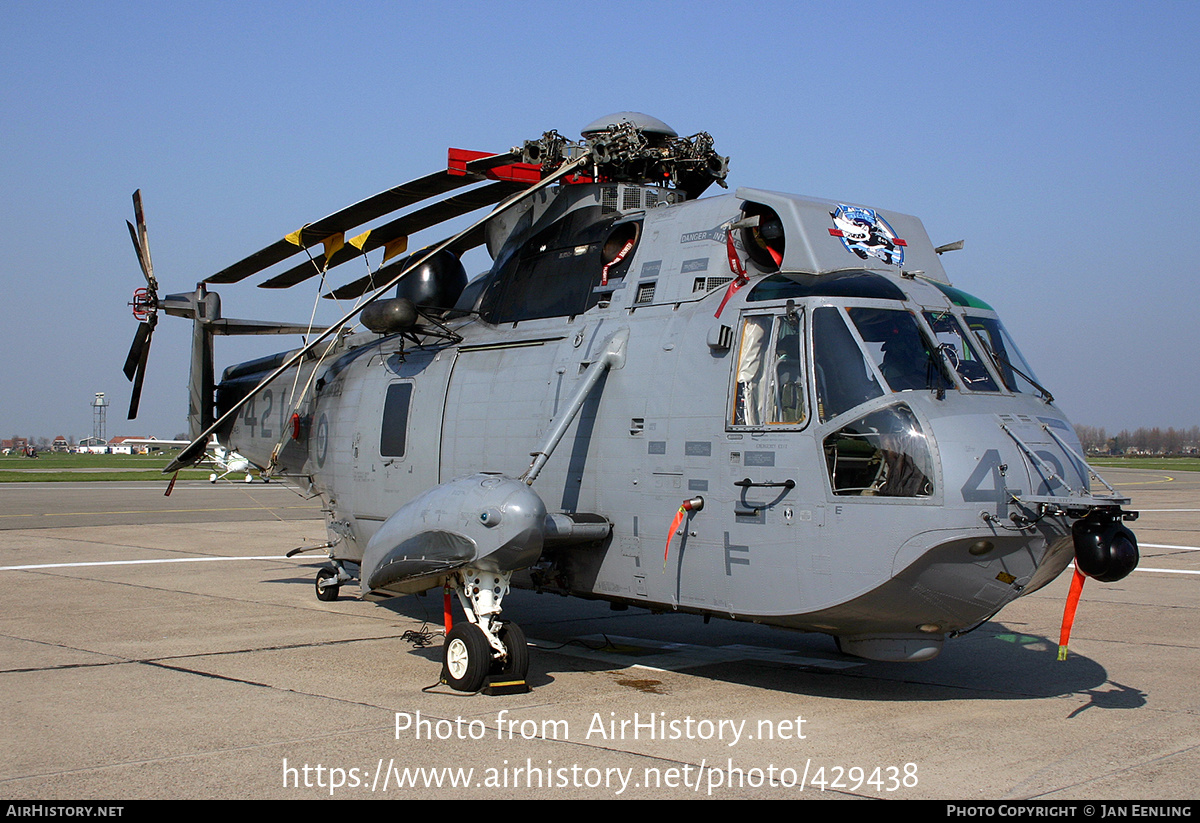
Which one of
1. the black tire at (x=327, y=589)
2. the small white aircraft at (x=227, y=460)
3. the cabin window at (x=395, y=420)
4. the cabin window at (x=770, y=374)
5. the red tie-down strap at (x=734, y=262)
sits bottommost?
the black tire at (x=327, y=589)

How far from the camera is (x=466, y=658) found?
8.24 metres

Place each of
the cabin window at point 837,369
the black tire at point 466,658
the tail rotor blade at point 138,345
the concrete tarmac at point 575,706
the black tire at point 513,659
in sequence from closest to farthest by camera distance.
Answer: the concrete tarmac at point 575,706 < the cabin window at point 837,369 < the black tire at point 466,658 < the black tire at point 513,659 < the tail rotor blade at point 138,345

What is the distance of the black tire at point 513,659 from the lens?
8234mm

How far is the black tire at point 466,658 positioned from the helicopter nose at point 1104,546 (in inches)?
171

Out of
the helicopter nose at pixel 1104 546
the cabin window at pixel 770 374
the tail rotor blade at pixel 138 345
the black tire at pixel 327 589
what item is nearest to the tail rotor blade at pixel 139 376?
the tail rotor blade at pixel 138 345

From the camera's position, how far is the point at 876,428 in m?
7.18

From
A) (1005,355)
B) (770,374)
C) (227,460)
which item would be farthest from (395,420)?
(1005,355)

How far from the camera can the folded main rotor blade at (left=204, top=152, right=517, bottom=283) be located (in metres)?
10.3

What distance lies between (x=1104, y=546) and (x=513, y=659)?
435cm

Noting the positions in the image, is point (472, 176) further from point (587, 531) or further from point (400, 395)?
point (587, 531)

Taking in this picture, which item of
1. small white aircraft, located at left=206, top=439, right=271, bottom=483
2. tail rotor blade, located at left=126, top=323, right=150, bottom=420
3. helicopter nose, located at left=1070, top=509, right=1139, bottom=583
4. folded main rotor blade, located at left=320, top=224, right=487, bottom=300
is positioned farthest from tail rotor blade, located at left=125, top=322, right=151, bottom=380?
helicopter nose, located at left=1070, top=509, right=1139, bottom=583

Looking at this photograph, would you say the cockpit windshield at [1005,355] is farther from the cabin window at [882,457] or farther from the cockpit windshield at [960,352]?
the cabin window at [882,457]

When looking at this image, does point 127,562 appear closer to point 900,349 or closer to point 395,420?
point 395,420

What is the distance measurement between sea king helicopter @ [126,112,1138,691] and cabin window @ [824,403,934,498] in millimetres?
15
